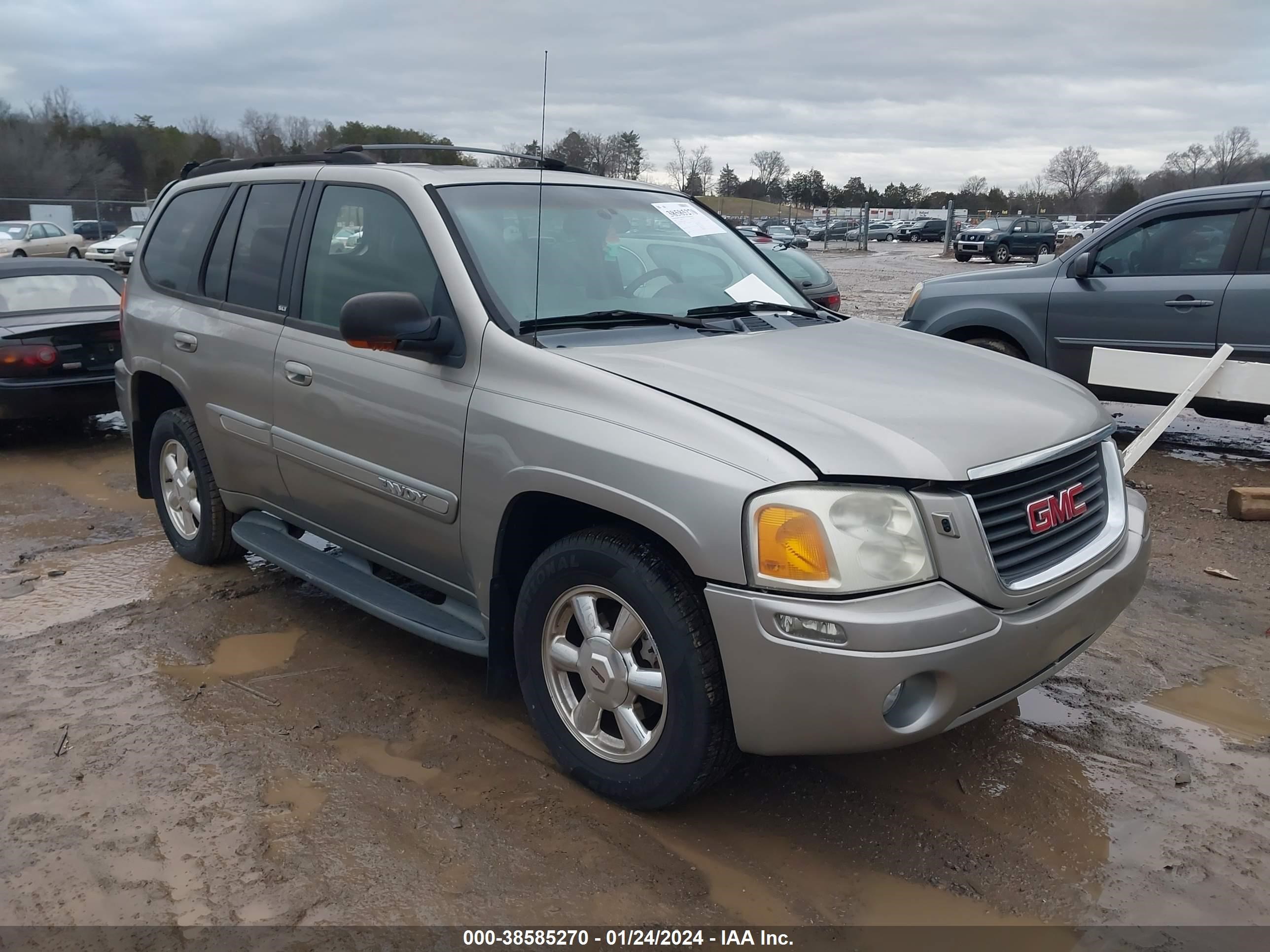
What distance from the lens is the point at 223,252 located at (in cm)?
451

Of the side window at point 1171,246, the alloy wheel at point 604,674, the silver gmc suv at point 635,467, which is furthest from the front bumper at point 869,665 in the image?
the side window at point 1171,246

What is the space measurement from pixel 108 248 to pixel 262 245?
2841cm

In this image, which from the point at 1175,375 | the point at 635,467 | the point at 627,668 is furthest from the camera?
the point at 1175,375

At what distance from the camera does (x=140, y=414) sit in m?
5.14

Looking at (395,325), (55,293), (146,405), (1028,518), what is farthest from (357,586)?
(55,293)

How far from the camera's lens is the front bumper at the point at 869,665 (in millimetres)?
2443

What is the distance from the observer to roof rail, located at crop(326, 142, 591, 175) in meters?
4.10

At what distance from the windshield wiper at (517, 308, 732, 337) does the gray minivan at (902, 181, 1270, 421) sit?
4.98 m

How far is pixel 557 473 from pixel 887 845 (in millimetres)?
1410

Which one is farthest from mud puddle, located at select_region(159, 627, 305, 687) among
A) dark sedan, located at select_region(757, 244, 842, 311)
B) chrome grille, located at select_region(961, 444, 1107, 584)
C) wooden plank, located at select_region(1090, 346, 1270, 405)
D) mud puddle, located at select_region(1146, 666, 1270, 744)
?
dark sedan, located at select_region(757, 244, 842, 311)

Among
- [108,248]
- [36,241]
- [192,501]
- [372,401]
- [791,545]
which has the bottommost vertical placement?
[192,501]

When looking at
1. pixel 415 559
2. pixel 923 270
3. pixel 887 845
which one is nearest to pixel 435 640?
pixel 415 559

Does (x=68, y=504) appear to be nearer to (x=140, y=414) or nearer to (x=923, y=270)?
(x=140, y=414)

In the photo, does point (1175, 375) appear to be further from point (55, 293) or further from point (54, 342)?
point (55, 293)
